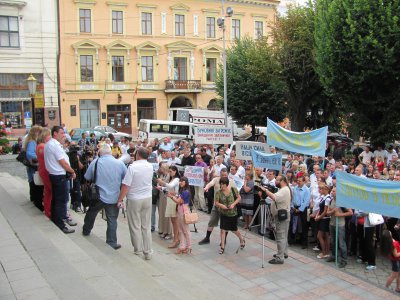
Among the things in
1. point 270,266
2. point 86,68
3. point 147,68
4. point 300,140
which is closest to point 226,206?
point 270,266

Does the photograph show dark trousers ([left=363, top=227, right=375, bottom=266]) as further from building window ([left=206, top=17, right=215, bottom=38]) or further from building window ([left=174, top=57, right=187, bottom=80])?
building window ([left=206, top=17, right=215, bottom=38])

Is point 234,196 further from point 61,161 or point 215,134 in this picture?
point 215,134

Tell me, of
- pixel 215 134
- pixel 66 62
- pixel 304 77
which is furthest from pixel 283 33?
pixel 66 62

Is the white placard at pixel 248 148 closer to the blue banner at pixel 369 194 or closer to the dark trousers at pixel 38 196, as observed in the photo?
the blue banner at pixel 369 194

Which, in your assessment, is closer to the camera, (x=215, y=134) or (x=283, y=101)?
(x=215, y=134)

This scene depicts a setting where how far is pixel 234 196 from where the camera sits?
28.9 ft

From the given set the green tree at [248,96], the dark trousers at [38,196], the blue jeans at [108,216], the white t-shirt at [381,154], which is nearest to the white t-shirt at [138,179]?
the blue jeans at [108,216]

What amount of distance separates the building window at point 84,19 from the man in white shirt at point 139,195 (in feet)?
111

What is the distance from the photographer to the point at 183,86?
4097 cm

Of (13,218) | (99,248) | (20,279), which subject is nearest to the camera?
(20,279)

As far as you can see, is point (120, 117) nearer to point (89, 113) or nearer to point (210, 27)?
point (89, 113)

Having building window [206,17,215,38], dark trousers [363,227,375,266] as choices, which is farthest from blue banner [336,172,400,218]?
building window [206,17,215,38]

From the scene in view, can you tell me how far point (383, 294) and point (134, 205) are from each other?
4370 millimetres

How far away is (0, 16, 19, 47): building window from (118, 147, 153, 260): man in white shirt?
107 ft
